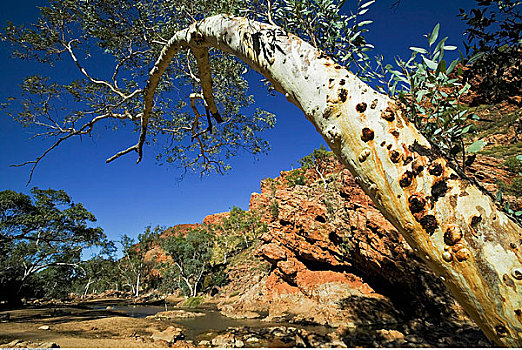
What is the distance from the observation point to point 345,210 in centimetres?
1243

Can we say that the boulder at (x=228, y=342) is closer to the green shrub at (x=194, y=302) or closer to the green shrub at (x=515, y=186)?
the green shrub at (x=515, y=186)

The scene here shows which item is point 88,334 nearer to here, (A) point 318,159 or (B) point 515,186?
(B) point 515,186

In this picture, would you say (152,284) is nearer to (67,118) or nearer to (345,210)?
(345,210)

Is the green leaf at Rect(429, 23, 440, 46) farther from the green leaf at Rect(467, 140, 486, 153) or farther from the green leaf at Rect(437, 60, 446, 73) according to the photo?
the green leaf at Rect(467, 140, 486, 153)

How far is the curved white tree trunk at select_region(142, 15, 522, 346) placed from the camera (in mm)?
832

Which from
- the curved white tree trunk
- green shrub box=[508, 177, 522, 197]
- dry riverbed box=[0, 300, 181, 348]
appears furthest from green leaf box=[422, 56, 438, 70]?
green shrub box=[508, 177, 522, 197]

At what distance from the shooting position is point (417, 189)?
99 centimetres

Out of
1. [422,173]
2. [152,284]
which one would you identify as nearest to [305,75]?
[422,173]

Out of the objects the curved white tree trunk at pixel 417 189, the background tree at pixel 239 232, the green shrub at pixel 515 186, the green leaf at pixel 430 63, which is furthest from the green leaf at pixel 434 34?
the background tree at pixel 239 232

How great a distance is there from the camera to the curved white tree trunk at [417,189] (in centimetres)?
83

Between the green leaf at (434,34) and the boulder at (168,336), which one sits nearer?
the green leaf at (434,34)

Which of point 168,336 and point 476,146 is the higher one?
point 476,146

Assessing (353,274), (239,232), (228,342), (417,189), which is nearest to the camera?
(417,189)

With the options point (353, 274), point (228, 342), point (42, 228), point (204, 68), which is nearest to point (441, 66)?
point (204, 68)
